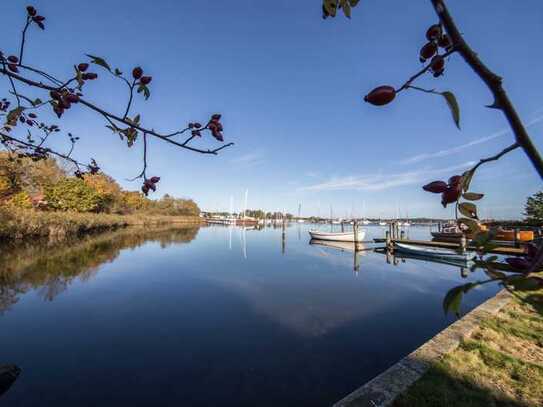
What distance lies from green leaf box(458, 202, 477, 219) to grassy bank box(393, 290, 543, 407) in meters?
3.42

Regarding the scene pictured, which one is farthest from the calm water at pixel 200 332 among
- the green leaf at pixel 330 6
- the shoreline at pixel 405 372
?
the green leaf at pixel 330 6

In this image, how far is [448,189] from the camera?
0.70 m

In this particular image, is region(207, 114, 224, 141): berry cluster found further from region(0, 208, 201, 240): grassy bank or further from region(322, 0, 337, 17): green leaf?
region(0, 208, 201, 240): grassy bank

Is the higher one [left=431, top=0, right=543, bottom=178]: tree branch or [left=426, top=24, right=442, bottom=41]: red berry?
[left=426, top=24, right=442, bottom=41]: red berry

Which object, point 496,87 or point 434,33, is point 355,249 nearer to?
point 434,33

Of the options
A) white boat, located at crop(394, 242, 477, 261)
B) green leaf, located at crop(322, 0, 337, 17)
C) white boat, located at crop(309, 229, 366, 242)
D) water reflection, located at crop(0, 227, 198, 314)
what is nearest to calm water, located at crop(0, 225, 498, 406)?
water reflection, located at crop(0, 227, 198, 314)

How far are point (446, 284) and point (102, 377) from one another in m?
14.3

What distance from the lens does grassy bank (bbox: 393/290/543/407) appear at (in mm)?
3307

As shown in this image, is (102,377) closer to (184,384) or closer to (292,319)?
(184,384)

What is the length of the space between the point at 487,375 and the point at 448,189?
15.8ft

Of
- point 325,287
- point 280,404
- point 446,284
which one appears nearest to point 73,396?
point 280,404

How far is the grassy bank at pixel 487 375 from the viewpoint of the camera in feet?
10.8

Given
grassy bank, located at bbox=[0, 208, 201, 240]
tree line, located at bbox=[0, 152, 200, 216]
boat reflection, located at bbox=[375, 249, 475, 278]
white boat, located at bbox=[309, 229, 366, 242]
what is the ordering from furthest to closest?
white boat, located at bbox=[309, 229, 366, 242] < tree line, located at bbox=[0, 152, 200, 216] < grassy bank, located at bbox=[0, 208, 201, 240] < boat reflection, located at bbox=[375, 249, 475, 278]

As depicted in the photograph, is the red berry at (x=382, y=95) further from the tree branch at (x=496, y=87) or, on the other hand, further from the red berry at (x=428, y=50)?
the red berry at (x=428, y=50)
